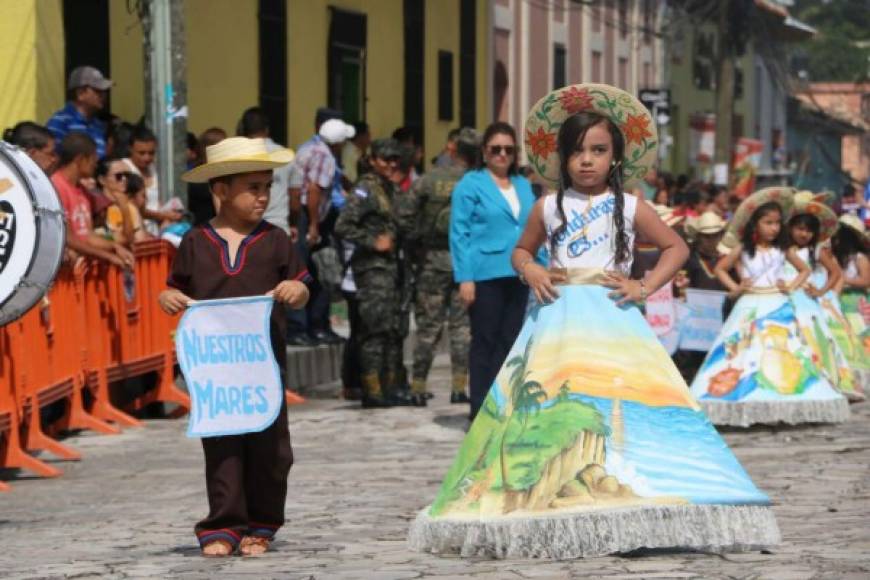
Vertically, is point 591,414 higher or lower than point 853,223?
lower

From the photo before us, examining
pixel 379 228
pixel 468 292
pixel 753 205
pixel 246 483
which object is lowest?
pixel 246 483

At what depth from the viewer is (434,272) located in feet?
49.5

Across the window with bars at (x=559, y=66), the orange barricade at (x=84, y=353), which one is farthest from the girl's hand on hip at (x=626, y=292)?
the window with bars at (x=559, y=66)

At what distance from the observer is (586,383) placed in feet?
25.6

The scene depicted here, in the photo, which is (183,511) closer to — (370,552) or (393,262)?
(370,552)

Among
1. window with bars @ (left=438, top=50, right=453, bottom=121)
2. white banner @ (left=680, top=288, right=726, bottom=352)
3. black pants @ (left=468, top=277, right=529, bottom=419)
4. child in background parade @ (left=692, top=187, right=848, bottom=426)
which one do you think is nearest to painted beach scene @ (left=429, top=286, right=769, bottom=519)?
black pants @ (left=468, top=277, right=529, bottom=419)

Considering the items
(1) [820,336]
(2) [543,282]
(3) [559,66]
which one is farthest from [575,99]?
(3) [559,66]

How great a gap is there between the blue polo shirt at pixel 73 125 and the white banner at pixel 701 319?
4351 mm

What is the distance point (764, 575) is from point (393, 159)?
8.21 metres

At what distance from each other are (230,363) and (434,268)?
7072 millimetres

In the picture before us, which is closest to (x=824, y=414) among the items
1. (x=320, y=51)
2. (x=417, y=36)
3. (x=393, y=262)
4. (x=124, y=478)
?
(x=393, y=262)

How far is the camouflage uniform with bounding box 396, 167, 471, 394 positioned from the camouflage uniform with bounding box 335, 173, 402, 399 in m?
0.16

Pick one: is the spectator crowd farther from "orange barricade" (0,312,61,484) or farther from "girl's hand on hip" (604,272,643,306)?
"girl's hand on hip" (604,272,643,306)

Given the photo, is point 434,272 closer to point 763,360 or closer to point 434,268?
point 434,268
